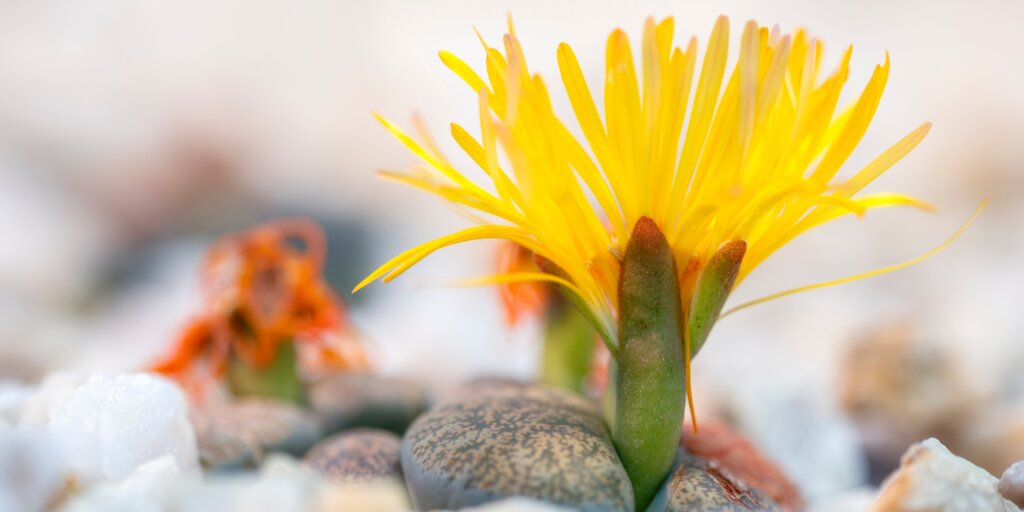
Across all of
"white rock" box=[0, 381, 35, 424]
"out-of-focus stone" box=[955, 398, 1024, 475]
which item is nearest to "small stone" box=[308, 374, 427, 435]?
"white rock" box=[0, 381, 35, 424]

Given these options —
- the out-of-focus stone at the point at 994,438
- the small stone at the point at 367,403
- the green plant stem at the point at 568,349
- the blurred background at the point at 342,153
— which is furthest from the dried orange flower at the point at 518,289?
the blurred background at the point at 342,153

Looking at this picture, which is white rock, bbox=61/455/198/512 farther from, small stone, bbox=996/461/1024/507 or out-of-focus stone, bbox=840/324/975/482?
out-of-focus stone, bbox=840/324/975/482

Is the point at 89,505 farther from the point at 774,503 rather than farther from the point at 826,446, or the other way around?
the point at 826,446

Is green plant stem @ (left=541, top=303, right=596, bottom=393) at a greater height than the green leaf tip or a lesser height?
lesser

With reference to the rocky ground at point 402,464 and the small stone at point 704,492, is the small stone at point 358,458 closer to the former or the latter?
the rocky ground at point 402,464

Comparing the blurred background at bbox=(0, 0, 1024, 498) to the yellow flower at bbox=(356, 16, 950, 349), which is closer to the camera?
the yellow flower at bbox=(356, 16, 950, 349)

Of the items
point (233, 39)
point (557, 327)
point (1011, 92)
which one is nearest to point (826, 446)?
point (557, 327)

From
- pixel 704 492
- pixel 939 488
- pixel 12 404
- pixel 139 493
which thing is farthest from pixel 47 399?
pixel 939 488
